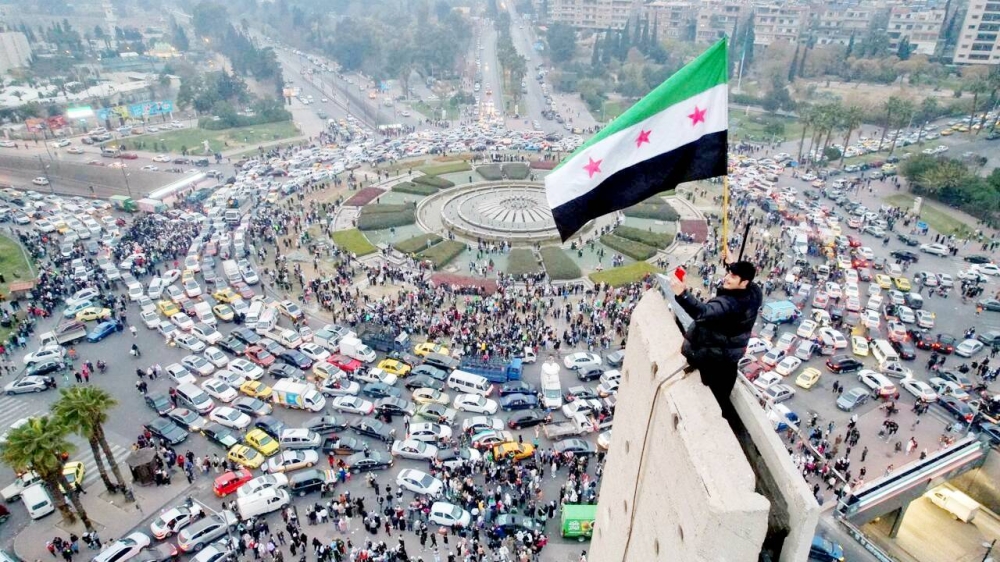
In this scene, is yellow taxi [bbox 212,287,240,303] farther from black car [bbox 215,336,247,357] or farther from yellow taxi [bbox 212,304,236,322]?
black car [bbox 215,336,247,357]

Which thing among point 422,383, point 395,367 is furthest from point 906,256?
point 395,367

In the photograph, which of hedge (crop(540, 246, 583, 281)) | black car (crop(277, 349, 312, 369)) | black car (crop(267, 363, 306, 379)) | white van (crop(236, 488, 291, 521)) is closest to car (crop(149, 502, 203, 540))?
white van (crop(236, 488, 291, 521))

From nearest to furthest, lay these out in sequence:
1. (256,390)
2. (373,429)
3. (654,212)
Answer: (373,429) < (256,390) < (654,212)

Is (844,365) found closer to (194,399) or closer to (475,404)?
(475,404)

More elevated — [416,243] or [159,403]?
[416,243]

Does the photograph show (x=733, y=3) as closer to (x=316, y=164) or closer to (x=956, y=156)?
(x=956, y=156)

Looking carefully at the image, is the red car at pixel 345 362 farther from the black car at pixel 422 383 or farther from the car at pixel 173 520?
the car at pixel 173 520

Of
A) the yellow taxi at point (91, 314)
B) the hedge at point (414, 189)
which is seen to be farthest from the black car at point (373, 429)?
the hedge at point (414, 189)
